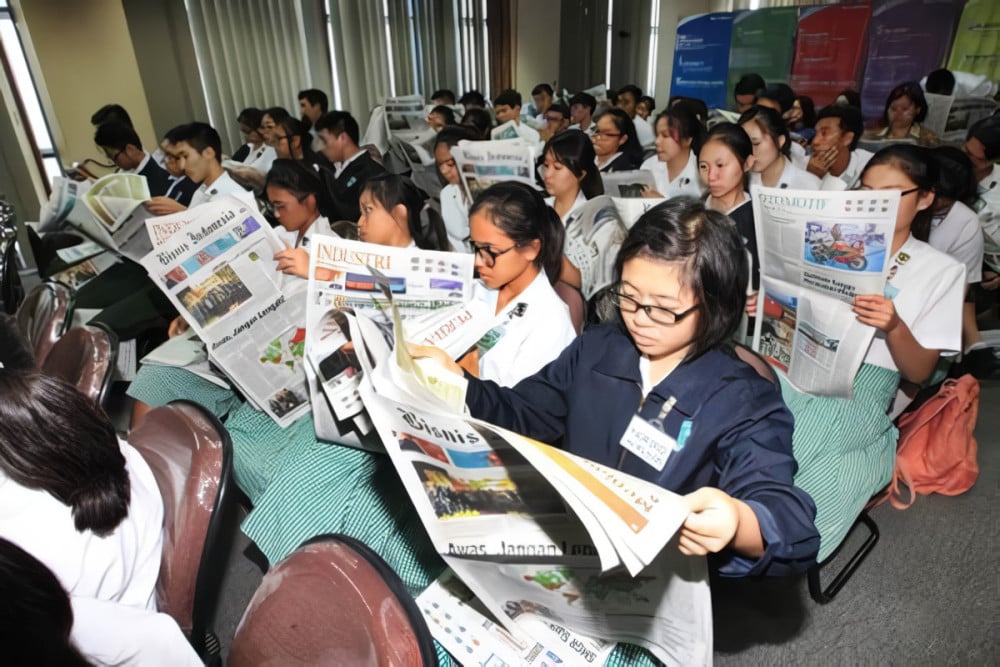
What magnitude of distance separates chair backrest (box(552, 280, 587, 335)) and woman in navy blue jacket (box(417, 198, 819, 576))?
2.05ft

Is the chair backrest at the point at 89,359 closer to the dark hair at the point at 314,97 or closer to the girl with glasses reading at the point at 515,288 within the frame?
the girl with glasses reading at the point at 515,288

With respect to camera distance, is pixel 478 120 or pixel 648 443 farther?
pixel 478 120

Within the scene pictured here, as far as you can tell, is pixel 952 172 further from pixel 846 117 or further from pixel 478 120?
pixel 478 120

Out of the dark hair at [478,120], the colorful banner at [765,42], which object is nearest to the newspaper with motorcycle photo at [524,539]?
the dark hair at [478,120]

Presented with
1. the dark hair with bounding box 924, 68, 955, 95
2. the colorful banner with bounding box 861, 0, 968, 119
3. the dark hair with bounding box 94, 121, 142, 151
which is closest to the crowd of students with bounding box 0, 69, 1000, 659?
the dark hair with bounding box 94, 121, 142, 151

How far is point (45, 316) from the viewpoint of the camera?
1.86 meters

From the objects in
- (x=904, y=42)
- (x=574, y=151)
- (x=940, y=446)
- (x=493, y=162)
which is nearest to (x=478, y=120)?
(x=493, y=162)

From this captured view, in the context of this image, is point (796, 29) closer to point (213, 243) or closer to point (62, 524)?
point (213, 243)

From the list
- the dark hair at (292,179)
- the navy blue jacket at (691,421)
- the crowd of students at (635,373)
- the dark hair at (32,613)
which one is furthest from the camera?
the dark hair at (292,179)

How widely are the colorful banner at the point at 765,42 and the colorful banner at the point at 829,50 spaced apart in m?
0.11

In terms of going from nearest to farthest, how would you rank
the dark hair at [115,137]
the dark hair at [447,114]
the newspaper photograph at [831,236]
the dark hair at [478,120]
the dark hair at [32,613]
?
1. the dark hair at [32,613]
2. the newspaper photograph at [831,236]
3. the dark hair at [115,137]
4. the dark hair at [478,120]
5. the dark hair at [447,114]

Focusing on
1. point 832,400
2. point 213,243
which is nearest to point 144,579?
point 213,243

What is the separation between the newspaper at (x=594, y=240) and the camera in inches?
76.8

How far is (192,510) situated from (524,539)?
23.5 inches
